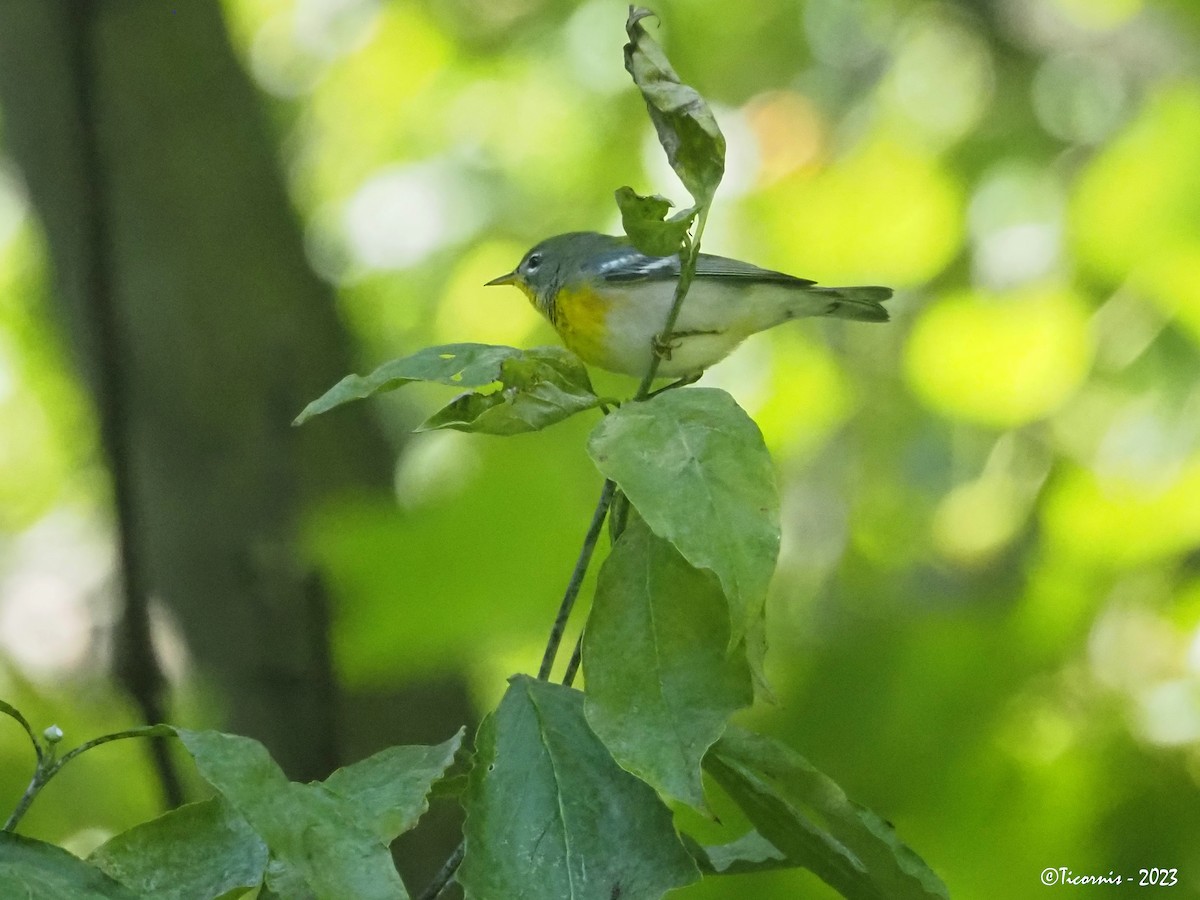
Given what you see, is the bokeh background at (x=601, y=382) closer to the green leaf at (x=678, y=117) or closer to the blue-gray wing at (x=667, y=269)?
the blue-gray wing at (x=667, y=269)

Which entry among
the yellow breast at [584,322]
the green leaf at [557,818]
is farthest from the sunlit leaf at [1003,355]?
the green leaf at [557,818]

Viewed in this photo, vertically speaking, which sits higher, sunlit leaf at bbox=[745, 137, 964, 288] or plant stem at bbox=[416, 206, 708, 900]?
sunlit leaf at bbox=[745, 137, 964, 288]

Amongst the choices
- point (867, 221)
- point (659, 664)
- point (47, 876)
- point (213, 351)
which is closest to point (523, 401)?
point (659, 664)

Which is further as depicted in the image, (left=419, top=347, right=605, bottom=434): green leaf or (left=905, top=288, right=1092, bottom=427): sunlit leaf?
(left=905, top=288, right=1092, bottom=427): sunlit leaf

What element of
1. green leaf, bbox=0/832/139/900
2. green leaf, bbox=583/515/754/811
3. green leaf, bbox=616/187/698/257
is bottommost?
green leaf, bbox=0/832/139/900

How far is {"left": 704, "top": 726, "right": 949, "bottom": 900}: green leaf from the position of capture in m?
0.88

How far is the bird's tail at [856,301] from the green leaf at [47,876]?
5.62ft

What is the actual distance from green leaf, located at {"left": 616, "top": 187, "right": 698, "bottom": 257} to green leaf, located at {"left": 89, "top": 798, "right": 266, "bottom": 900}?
0.47m

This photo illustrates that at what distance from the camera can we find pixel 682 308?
2.23 metres

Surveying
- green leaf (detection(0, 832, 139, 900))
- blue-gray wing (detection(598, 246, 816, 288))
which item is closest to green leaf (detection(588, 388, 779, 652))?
green leaf (detection(0, 832, 139, 900))

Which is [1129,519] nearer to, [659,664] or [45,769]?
[659,664]

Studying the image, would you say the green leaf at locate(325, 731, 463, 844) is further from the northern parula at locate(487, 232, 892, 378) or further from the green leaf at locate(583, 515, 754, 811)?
the northern parula at locate(487, 232, 892, 378)

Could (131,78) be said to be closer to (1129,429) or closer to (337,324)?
(337,324)

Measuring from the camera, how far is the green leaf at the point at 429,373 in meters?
0.84
